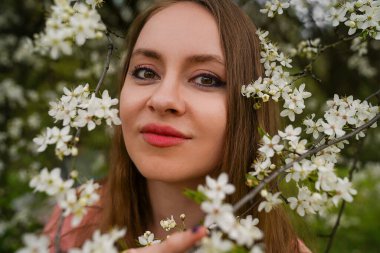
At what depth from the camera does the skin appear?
1580mm

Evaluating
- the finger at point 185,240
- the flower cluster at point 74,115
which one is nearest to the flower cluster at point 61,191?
the flower cluster at point 74,115

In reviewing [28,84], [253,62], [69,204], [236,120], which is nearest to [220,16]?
A: [253,62]

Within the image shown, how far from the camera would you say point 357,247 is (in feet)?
14.5

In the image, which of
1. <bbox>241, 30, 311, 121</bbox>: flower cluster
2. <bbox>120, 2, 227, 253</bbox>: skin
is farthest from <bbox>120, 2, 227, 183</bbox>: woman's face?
<bbox>241, 30, 311, 121</bbox>: flower cluster

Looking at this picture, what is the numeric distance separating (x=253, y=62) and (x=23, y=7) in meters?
2.64

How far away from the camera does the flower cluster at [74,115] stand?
1.23m

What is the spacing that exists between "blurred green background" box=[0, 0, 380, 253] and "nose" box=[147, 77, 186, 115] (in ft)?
4.68

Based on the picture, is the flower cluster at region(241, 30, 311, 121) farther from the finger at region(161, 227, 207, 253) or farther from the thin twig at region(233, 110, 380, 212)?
the finger at region(161, 227, 207, 253)

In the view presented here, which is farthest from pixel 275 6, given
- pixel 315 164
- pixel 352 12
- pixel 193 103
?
pixel 315 164

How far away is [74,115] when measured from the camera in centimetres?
134

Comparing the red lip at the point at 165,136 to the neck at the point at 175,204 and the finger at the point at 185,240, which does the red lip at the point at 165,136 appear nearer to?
the neck at the point at 175,204

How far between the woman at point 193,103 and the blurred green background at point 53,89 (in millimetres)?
1133

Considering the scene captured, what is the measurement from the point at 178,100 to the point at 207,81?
19cm

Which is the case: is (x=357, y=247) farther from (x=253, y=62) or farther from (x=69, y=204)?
(x=69, y=204)
